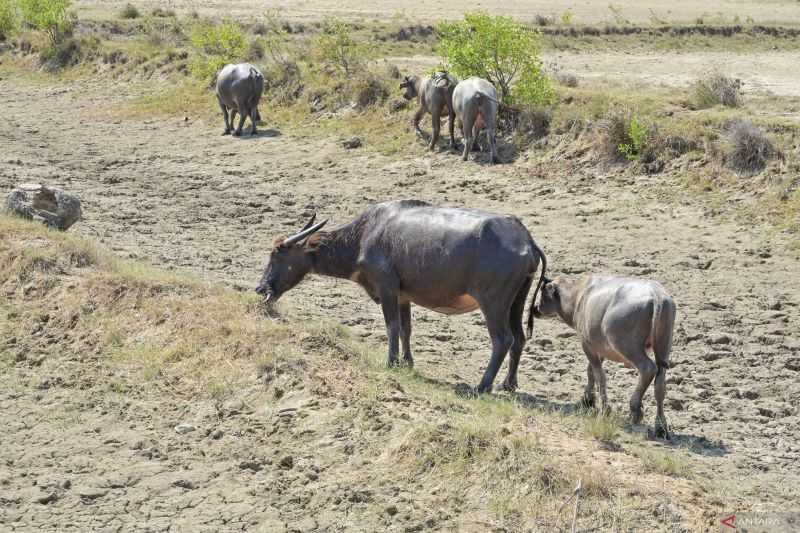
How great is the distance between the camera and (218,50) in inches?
1104

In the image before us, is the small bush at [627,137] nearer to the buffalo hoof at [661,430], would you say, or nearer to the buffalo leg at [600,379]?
the buffalo leg at [600,379]

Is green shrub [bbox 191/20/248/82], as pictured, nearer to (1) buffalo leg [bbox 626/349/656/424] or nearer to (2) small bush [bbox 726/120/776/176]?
(2) small bush [bbox 726/120/776/176]

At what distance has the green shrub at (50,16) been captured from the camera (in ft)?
105

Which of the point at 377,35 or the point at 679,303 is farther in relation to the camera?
the point at 377,35

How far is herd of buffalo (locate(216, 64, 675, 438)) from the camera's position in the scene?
8.62 m

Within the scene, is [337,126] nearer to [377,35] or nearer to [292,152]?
[292,152]

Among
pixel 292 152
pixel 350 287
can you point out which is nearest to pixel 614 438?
pixel 350 287

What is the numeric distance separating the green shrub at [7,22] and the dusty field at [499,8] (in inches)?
542

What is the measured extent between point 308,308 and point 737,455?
5195mm

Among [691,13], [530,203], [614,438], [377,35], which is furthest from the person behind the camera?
[691,13]

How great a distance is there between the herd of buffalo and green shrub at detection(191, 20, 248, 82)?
16.4 meters

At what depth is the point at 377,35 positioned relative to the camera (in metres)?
38.2

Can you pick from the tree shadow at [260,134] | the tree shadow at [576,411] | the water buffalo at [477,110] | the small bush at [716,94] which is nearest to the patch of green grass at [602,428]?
the tree shadow at [576,411]

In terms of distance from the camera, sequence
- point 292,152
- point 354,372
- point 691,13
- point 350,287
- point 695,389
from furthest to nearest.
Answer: point 691,13 → point 292,152 → point 350,287 → point 695,389 → point 354,372
